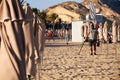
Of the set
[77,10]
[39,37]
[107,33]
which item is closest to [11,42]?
[39,37]

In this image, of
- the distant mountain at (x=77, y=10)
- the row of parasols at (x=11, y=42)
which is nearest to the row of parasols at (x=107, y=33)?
the row of parasols at (x=11, y=42)

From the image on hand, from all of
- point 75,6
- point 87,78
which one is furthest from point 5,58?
point 75,6

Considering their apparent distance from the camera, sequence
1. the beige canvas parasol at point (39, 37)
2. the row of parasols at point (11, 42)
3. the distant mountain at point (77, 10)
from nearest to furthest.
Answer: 1. the row of parasols at point (11, 42)
2. the beige canvas parasol at point (39, 37)
3. the distant mountain at point (77, 10)

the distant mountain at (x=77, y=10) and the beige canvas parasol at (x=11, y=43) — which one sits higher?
the distant mountain at (x=77, y=10)

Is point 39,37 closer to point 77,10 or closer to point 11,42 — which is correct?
point 11,42

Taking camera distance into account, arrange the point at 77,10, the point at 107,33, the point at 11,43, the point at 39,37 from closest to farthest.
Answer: the point at 11,43, the point at 39,37, the point at 107,33, the point at 77,10

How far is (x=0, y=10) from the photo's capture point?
511 centimetres

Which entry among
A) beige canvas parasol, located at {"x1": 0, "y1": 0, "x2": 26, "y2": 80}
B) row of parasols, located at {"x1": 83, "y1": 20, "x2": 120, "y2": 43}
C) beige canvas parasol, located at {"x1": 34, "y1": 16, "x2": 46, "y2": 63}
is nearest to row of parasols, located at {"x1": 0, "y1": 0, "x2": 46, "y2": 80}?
beige canvas parasol, located at {"x1": 0, "y1": 0, "x2": 26, "y2": 80}

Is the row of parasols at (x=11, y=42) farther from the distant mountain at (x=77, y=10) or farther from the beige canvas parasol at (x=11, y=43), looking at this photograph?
the distant mountain at (x=77, y=10)

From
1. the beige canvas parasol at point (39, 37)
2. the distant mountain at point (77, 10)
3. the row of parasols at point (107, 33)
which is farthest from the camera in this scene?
the distant mountain at point (77, 10)

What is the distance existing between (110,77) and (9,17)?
27.8ft

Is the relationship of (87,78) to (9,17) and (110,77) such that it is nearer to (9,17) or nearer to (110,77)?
(110,77)

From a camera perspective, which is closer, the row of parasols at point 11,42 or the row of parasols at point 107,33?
the row of parasols at point 11,42

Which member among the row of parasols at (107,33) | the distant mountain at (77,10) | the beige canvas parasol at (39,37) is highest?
the distant mountain at (77,10)
